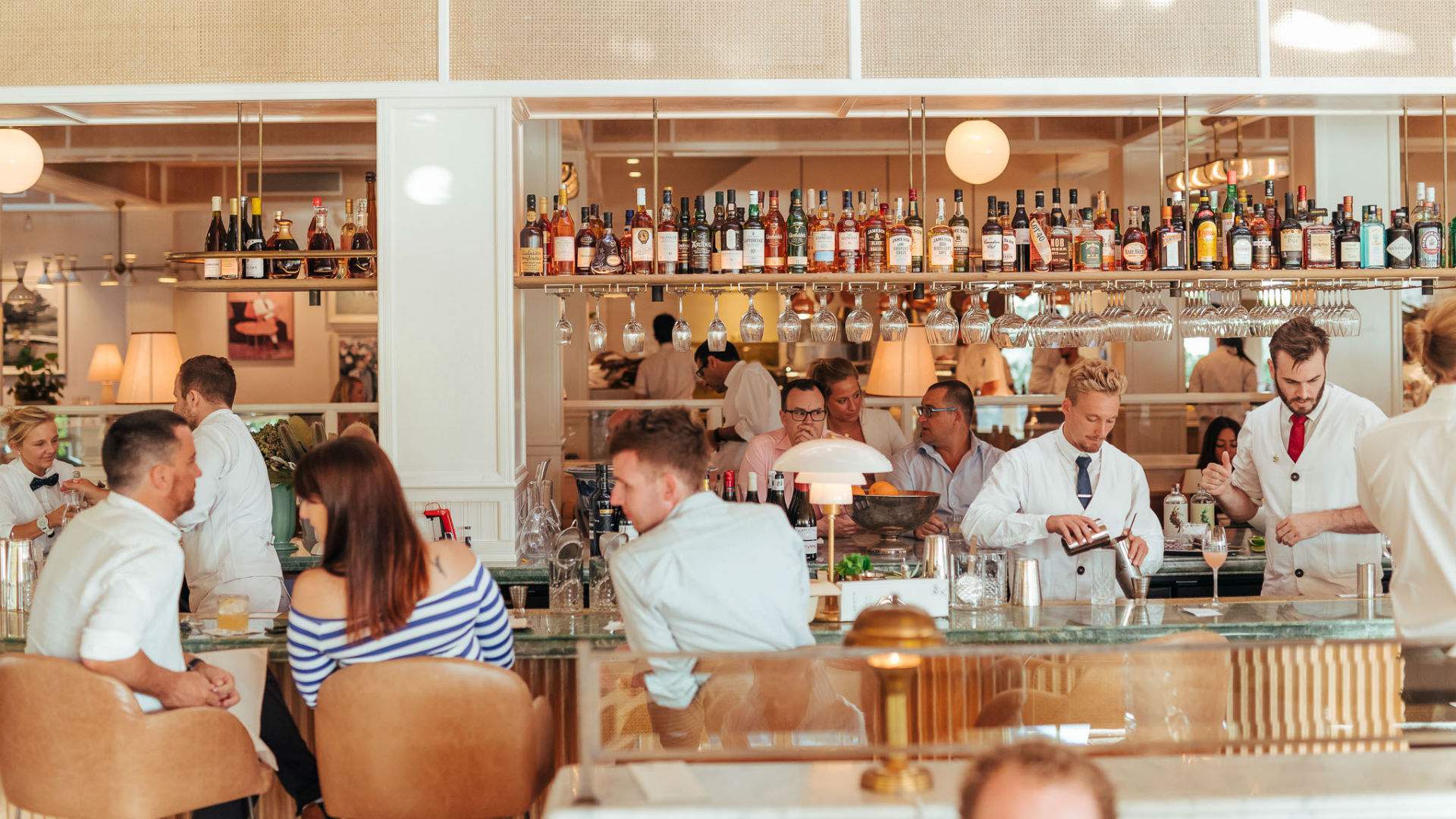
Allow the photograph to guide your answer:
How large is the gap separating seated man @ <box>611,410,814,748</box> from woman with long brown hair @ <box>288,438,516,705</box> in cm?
39

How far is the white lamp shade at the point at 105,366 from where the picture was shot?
9.46m

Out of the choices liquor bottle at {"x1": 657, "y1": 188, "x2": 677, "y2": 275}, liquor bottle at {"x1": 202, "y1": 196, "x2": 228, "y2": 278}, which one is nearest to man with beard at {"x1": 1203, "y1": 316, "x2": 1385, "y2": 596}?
liquor bottle at {"x1": 657, "y1": 188, "x2": 677, "y2": 275}

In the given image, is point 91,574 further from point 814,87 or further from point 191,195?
point 191,195

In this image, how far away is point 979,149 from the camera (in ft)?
17.0

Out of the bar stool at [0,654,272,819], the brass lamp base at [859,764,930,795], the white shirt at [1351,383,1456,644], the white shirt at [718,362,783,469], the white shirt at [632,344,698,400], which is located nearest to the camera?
the brass lamp base at [859,764,930,795]

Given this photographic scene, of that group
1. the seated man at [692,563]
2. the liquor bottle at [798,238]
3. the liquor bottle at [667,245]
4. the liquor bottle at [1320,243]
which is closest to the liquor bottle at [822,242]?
the liquor bottle at [798,238]

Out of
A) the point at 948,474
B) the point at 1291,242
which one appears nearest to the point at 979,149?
the point at 1291,242

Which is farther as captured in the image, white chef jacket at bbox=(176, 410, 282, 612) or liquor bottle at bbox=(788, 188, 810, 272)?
liquor bottle at bbox=(788, 188, 810, 272)

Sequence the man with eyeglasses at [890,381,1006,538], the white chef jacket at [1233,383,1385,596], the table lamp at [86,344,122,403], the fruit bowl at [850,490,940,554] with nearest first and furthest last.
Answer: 1. the white chef jacket at [1233,383,1385,596]
2. the fruit bowl at [850,490,940,554]
3. the man with eyeglasses at [890,381,1006,538]
4. the table lamp at [86,344,122,403]

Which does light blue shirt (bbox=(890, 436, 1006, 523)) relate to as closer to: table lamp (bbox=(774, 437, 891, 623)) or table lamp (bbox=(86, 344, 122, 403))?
table lamp (bbox=(774, 437, 891, 623))

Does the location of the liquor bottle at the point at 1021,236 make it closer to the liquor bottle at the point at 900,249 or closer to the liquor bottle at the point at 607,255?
the liquor bottle at the point at 900,249

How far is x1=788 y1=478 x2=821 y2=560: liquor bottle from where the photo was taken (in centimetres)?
426

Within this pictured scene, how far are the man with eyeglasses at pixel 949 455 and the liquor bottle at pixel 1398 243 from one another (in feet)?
5.35

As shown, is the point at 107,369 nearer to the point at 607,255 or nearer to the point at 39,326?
the point at 39,326
